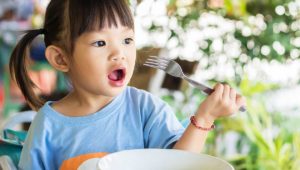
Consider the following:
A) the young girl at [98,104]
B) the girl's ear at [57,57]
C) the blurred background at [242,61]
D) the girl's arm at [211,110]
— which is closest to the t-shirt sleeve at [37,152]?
the young girl at [98,104]

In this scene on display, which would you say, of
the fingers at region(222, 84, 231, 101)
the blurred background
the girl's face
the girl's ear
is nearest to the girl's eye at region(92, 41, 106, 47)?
the girl's face

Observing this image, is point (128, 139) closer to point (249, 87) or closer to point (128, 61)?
point (128, 61)

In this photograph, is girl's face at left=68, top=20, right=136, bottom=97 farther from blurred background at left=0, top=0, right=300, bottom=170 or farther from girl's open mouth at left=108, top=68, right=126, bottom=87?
blurred background at left=0, top=0, right=300, bottom=170

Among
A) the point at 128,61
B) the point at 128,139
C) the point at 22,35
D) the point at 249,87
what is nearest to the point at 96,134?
the point at 128,139

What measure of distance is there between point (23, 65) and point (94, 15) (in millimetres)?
301

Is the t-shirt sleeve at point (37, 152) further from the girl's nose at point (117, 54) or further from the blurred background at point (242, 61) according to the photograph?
the blurred background at point (242, 61)

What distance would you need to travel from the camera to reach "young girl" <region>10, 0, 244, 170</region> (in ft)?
3.31

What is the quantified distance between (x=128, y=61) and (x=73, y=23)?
0.13m

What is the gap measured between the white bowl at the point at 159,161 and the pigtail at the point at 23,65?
40 cm

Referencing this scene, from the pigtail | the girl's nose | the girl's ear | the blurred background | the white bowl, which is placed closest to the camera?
the white bowl

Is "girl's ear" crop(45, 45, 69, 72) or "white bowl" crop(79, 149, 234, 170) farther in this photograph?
"girl's ear" crop(45, 45, 69, 72)

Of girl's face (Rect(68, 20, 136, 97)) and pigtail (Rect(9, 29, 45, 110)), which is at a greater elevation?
girl's face (Rect(68, 20, 136, 97))

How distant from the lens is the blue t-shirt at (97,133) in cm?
108

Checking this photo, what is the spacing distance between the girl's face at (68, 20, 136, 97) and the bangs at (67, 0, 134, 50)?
11 mm
